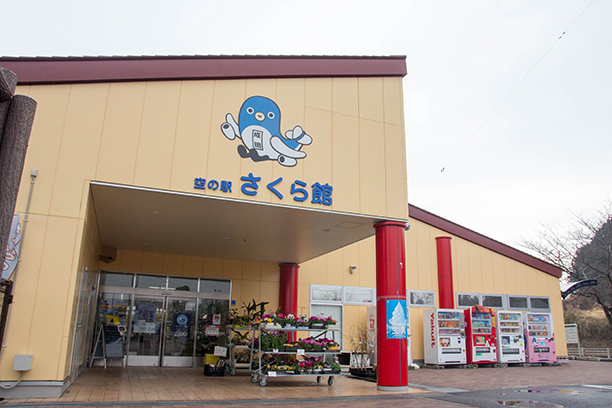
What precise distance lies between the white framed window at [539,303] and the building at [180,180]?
9845mm

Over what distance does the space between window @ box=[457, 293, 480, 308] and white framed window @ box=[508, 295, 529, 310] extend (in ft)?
4.85

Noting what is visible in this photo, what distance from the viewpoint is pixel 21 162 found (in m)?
1.41

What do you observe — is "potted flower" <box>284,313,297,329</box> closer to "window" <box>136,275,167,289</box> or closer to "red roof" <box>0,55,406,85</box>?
"red roof" <box>0,55,406,85</box>

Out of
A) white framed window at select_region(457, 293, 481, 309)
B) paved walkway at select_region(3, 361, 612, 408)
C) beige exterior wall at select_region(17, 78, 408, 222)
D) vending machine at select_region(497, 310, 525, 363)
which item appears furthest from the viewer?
white framed window at select_region(457, 293, 481, 309)

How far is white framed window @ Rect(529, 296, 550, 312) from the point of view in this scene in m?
17.0

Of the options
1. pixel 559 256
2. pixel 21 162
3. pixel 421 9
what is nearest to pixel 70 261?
pixel 21 162

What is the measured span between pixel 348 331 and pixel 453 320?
142 inches

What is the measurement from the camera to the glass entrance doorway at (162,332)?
12555 millimetres

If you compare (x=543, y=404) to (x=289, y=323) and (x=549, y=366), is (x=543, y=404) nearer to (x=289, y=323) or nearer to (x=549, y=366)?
(x=289, y=323)

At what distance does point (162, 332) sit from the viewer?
12.8m

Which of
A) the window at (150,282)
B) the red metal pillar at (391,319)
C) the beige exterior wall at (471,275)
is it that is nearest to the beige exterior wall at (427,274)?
the beige exterior wall at (471,275)

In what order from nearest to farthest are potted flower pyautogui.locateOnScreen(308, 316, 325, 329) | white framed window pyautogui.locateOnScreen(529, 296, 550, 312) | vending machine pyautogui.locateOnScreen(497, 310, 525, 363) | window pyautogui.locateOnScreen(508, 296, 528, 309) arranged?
potted flower pyautogui.locateOnScreen(308, 316, 325, 329)
vending machine pyautogui.locateOnScreen(497, 310, 525, 363)
window pyautogui.locateOnScreen(508, 296, 528, 309)
white framed window pyautogui.locateOnScreen(529, 296, 550, 312)

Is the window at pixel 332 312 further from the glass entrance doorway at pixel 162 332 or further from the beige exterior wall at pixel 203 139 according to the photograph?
the beige exterior wall at pixel 203 139

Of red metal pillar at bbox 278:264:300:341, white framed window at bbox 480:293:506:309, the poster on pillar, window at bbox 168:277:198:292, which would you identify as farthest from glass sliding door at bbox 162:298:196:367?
white framed window at bbox 480:293:506:309
